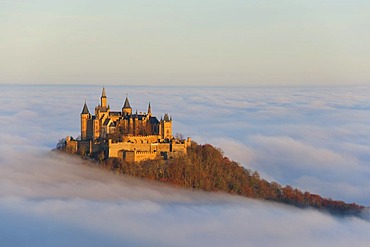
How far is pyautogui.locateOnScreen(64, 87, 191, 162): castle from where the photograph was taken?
35844mm

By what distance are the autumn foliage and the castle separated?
42 centimetres

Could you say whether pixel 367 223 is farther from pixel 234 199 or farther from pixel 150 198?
pixel 150 198

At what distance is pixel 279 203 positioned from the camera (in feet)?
126

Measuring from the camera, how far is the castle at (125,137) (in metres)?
35.8

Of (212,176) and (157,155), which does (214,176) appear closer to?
(212,176)

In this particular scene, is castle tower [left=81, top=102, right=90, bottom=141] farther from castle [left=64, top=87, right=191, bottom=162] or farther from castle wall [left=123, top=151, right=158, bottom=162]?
castle wall [left=123, top=151, right=158, bottom=162]

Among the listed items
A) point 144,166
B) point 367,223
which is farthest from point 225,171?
point 367,223

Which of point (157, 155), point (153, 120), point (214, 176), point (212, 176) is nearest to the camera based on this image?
point (157, 155)

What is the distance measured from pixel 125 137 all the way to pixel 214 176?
4.66m

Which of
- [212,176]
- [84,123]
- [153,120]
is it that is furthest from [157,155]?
[84,123]

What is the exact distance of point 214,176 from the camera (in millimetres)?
37000

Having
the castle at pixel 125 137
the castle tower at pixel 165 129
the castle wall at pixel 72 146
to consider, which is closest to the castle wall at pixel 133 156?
the castle at pixel 125 137

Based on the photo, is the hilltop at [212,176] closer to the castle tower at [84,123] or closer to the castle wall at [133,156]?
the castle wall at [133,156]

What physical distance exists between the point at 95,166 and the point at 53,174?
2719 millimetres
